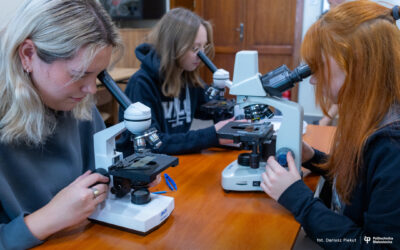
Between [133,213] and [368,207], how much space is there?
0.59 m

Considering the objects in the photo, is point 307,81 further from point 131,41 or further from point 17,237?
point 17,237

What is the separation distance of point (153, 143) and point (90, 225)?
0.93 feet

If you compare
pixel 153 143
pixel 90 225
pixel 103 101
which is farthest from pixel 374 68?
pixel 103 101

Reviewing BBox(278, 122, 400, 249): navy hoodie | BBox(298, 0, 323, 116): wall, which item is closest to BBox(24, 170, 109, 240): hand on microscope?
BBox(278, 122, 400, 249): navy hoodie

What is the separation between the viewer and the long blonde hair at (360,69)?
87 cm

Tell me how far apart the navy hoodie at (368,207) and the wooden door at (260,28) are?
3.56 metres

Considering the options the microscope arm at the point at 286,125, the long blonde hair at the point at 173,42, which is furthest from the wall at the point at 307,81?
the microscope arm at the point at 286,125

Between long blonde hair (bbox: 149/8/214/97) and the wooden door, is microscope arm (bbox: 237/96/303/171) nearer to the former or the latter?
long blonde hair (bbox: 149/8/214/97)

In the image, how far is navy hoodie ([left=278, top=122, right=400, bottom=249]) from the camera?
777mm

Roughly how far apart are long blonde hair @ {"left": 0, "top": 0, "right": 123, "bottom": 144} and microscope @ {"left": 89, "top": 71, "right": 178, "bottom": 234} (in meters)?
0.12

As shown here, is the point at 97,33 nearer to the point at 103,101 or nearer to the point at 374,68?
the point at 374,68

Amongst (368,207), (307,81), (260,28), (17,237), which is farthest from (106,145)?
(260,28)

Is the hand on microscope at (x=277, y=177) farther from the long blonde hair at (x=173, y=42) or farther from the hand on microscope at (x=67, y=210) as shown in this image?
the long blonde hair at (x=173, y=42)

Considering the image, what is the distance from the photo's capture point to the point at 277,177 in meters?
1.01
